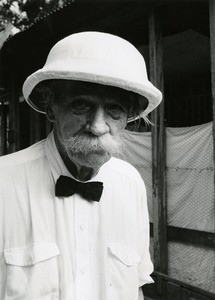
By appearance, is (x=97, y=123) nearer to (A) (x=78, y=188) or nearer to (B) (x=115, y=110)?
(B) (x=115, y=110)

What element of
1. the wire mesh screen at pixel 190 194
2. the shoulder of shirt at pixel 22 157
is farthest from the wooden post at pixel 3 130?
the shoulder of shirt at pixel 22 157

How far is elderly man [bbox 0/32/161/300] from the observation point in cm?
158

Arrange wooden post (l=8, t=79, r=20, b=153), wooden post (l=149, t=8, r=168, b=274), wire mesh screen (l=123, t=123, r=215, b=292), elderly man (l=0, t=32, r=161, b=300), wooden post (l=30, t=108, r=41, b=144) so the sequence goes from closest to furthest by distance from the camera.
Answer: elderly man (l=0, t=32, r=161, b=300)
wire mesh screen (l=123, t=123, r=215, b=292)
wooden post (l=149, t=8, r=168, b=274)
wooden post (l=30, t=108, r=41, b=144)
wooden post (l=8, t=79, r=20, b=153)

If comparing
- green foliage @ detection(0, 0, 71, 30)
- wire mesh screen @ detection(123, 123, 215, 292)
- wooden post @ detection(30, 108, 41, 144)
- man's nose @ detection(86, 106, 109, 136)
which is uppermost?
green foliage @ detection(0, 0, 71, 30)

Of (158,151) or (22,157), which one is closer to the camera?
(22,157)

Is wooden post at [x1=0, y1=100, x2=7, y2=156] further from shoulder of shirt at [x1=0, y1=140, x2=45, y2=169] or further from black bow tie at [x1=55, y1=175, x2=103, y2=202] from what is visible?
black bow tie at [x1=55, y1=175, x2=103, y2=202]

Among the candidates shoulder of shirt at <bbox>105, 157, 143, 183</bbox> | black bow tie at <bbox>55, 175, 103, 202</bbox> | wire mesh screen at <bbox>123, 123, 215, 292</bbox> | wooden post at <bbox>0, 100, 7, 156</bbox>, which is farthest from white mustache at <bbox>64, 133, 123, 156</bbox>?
wooden post at <bbox>0, 100, 7, 156</bbox>

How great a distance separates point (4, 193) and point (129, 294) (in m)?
0.69

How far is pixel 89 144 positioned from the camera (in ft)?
5.32

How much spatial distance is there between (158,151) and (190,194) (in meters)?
0.61

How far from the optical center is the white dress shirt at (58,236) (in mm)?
1614

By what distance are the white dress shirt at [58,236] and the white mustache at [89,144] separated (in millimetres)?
137

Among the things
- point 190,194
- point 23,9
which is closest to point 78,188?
point 190,194

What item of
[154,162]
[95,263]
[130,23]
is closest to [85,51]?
[95,263]
